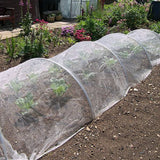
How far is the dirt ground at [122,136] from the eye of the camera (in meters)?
2.86

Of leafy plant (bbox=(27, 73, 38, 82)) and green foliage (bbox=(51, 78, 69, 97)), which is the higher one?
leafy plant (bbox=(27, 73, 38, 82))

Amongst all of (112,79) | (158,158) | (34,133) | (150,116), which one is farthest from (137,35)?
(34,133)

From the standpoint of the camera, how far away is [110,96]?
12.9 feet

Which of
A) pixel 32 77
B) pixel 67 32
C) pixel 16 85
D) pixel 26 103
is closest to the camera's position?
pixel 26 103

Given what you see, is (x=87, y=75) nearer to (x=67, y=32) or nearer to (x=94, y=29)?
(x=94, y=29)

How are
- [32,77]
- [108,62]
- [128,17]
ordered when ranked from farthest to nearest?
[128,17], [108,62], [32,77]

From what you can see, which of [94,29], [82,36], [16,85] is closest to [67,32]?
[82,36]

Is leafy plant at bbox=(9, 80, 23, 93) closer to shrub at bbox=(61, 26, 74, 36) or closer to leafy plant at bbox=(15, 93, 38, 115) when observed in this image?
leafy plant at bbox=(15, 93, 38, 115)

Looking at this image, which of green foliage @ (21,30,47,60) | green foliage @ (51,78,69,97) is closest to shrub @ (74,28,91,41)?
green foliage @ (21,30,47,60)

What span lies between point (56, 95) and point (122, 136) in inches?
45.2

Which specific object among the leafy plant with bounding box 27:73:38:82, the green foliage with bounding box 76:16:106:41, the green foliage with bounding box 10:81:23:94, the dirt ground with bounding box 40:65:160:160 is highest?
the leafy plant with bounding box 27:73:38:82

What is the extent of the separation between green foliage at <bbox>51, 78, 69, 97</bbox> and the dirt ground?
679mm

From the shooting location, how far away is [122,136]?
3207mm

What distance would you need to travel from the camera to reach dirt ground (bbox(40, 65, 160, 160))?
2857 millimetres
